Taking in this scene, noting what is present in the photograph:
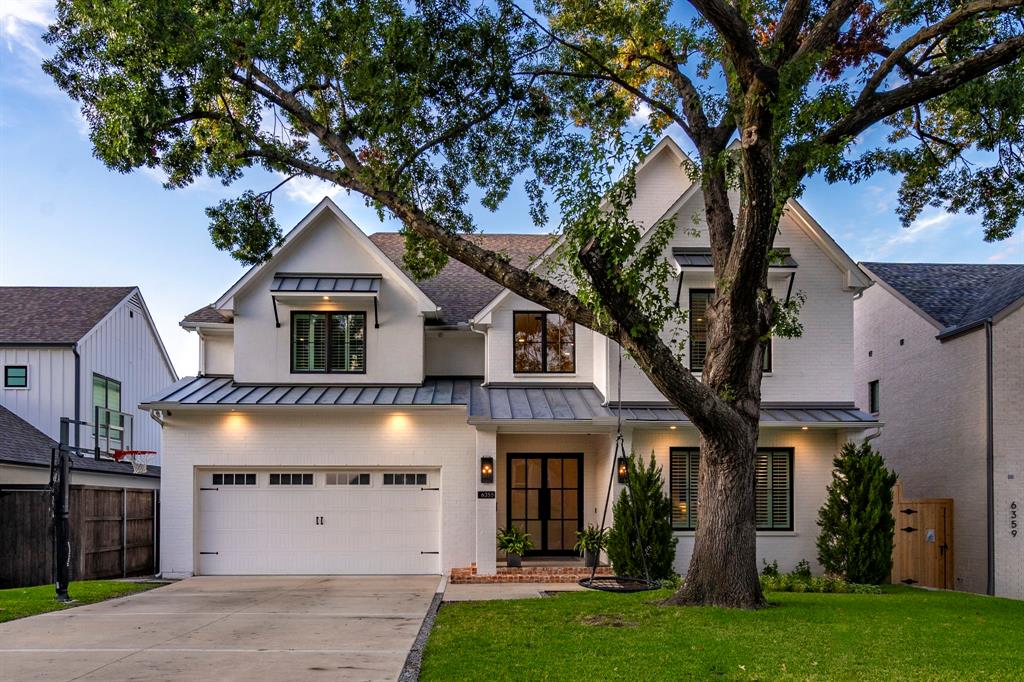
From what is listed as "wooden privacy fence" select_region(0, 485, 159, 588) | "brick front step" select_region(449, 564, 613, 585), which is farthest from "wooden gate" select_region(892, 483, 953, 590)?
"wooden privacy fence" select_region(0, 485, 159, 588)

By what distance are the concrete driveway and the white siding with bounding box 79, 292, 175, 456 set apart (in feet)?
29.5

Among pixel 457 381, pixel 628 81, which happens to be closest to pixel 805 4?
pixel 628 81

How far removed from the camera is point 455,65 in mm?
13234

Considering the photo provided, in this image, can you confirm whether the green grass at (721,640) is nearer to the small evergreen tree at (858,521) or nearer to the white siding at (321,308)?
the small evergreen tree at (858,521)

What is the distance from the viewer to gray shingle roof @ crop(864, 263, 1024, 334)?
58.3ft

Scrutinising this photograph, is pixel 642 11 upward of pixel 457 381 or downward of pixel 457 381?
upward

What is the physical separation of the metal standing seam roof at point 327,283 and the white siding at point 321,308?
0.19 meters

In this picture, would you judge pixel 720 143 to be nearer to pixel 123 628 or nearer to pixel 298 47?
pixel 298 47

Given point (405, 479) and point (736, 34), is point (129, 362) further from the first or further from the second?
point (736, 34)

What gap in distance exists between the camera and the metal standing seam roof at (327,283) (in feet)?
60.5

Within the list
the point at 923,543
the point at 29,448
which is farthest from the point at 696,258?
the point at 29,448

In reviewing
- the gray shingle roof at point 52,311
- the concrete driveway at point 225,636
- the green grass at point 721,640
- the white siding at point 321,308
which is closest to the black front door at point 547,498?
the white siding at point 321,308

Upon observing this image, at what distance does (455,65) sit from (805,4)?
16.1 feet

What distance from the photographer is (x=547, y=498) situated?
62.4ft
